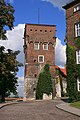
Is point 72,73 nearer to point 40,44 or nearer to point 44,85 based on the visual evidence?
point 44,85

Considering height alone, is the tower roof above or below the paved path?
above

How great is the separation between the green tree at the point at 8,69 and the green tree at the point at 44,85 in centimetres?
901

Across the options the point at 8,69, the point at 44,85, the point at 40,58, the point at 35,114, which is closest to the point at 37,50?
the point at 40,58

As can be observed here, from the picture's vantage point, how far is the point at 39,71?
5353 centimetres

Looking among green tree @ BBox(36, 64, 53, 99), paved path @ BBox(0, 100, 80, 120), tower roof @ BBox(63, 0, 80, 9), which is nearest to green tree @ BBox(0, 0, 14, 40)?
tower roof @ BBox(63, 0, 80, 9)

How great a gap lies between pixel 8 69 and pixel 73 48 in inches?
348

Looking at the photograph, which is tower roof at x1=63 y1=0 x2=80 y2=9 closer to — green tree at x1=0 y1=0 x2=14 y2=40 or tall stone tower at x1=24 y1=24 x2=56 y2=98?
green tree at x1=0 y1=0 x2=14 y2=40

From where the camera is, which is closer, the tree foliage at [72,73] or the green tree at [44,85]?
the tree foliage at [72,73]

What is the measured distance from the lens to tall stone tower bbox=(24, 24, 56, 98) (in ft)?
176

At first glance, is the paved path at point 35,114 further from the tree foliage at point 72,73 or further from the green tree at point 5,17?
the green tree at point 5,17

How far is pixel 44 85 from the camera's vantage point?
50281 millimetres

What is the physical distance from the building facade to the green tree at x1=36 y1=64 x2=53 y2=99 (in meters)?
18.9

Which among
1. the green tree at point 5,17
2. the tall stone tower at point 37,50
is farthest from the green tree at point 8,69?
the tall stone tower at point 37,50

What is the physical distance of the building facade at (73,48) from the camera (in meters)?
30.1
